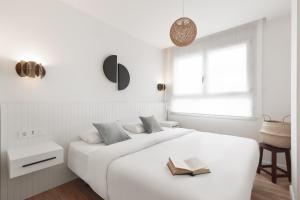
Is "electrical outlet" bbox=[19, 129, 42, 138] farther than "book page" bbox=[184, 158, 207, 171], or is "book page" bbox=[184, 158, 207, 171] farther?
"electrical outlet" bbox=[19, 129, 42, 138]

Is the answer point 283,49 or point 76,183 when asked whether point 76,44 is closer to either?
point 76,183

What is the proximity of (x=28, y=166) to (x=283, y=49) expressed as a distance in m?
4.16

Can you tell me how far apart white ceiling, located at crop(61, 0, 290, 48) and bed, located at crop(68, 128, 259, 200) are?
2.04 metres

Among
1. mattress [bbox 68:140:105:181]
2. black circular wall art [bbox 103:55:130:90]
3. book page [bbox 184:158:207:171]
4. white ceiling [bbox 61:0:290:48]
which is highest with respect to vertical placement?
white ceiling [bbox 61:0:290:48]

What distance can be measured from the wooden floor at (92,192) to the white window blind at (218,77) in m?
1.28

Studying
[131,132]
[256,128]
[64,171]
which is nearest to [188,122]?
[256,128]

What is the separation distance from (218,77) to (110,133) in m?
2.62

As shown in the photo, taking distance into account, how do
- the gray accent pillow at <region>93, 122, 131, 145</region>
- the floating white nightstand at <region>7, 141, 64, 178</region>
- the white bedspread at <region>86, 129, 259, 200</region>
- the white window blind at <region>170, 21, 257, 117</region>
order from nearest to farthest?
1. the white bedspread at <region>86, 129, 259, 200</region>
2. the floating white nightstand at <region>7, 141, 64, 178</region>
3. the gray accent pillow at <region>93, 122, 131, 145</region>
4. the white window blind at <region>170, 21, 257, 117</region>

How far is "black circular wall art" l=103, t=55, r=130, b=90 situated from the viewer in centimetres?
301

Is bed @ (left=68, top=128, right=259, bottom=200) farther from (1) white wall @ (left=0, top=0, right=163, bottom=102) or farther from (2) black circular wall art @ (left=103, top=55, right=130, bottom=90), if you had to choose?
(2) black circular wall art @ (left=103, top=55, right=130, bottom=90)

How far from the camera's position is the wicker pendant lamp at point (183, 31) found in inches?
74.5

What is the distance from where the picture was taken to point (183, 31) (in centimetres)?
192

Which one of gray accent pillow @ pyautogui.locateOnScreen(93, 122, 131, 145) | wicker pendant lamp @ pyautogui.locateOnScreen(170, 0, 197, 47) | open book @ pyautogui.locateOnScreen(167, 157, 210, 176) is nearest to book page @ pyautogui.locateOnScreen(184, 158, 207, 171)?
open book @ pyautogui.locateOnScreen(167, 157, 210, 176)

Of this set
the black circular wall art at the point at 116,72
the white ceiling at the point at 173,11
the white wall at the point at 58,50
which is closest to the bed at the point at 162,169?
the white wall at the point at 58,50
